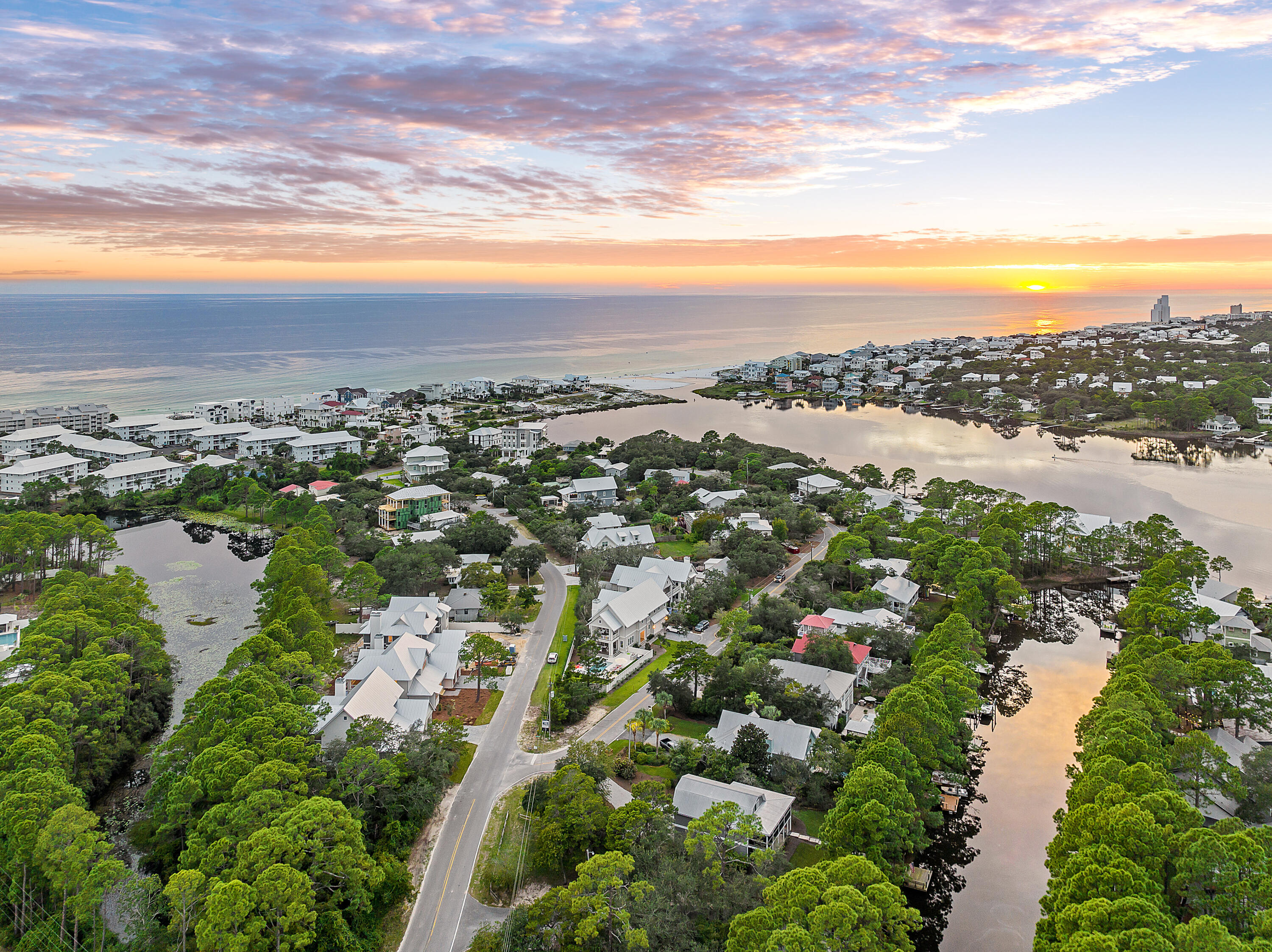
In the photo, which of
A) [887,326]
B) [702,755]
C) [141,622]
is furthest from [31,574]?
[887,326]

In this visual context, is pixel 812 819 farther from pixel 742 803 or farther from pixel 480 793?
pixel 480 793

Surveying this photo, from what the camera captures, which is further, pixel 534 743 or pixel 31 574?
pixel 31 574

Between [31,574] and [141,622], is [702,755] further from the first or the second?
[31,574]

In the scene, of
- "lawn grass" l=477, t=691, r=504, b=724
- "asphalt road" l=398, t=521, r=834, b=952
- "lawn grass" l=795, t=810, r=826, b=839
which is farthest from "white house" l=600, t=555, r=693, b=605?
"lawn grass" l=795, t=810, r=826, b=839

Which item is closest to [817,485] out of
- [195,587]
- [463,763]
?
[463,763]

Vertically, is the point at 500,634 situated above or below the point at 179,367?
below

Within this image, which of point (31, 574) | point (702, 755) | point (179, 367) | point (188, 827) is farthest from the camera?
point (179, 367)
